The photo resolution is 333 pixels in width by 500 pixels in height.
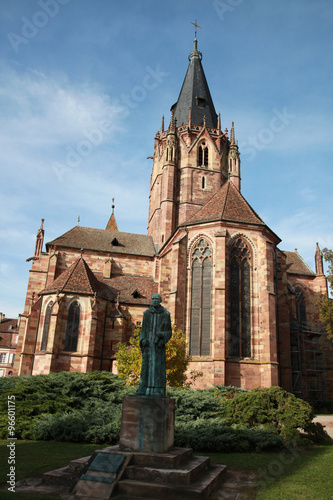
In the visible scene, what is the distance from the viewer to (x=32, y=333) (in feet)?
90.7

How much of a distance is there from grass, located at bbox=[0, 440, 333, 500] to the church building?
1014cm

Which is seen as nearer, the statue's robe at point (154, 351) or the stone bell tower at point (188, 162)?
the statue's robe at point (154, 351)

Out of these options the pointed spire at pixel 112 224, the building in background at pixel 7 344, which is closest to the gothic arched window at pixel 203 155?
the pointed spire at pixel 112 224

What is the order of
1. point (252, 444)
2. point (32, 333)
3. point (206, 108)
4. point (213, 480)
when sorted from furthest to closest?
point (206, 108)
point (32, 333)
point (252, 444)
point (213, 480)

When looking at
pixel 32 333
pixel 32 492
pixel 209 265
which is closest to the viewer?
pixel 32 492

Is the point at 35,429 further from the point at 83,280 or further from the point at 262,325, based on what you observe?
the point at 83,280

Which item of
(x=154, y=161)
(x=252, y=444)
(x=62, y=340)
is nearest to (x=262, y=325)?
(x=252, y=444)

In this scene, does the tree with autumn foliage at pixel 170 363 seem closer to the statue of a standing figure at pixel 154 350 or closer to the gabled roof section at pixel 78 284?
the gabled roof section at pixel 78 284

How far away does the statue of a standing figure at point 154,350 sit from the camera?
8953mm

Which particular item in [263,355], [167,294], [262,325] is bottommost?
[263,355]

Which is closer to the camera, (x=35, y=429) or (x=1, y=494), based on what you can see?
(x=1, y=494)

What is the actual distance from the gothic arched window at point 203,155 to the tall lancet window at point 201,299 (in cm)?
1514

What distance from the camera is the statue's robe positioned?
8953 mm

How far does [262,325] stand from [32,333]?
51.7ft
